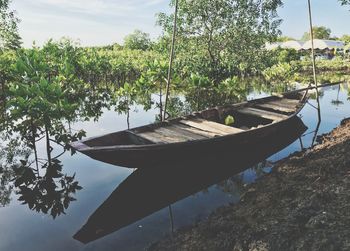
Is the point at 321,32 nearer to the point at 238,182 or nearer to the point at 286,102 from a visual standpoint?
the point at 286,102

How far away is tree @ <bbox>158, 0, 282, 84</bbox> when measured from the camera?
19.7m

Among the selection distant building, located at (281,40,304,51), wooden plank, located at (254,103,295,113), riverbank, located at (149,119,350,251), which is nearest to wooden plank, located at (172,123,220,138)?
riverbank, located at (149,119,350,251)

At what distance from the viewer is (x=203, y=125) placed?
9867 millimetres

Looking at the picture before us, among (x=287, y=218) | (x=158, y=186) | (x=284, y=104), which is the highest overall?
(x=284, y=104)

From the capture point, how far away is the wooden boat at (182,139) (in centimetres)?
693

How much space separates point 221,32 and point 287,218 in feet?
57.5

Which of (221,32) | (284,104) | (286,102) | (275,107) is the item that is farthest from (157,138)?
(221,32)

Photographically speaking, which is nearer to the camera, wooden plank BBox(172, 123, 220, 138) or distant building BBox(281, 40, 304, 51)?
wooden plank BBox(172, 123, 220, 138)

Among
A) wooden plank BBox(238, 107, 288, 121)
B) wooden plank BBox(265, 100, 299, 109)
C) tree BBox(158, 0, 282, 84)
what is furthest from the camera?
tree BBox(158, 0, 282, 84)

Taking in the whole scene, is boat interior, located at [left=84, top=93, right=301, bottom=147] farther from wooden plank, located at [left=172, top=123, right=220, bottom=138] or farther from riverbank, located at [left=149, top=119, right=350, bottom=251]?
riverbank, located at [left=149, top=119, right=350, bottom=251]

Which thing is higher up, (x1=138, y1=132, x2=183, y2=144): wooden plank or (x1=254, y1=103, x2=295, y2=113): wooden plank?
(x1=254, y1=103, x2=295, y2=113): wooden plank

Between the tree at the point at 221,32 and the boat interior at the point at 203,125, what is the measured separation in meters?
6.79

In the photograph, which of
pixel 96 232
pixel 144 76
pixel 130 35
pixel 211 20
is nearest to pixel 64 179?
pixel 96 232

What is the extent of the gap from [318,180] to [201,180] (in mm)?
2828
